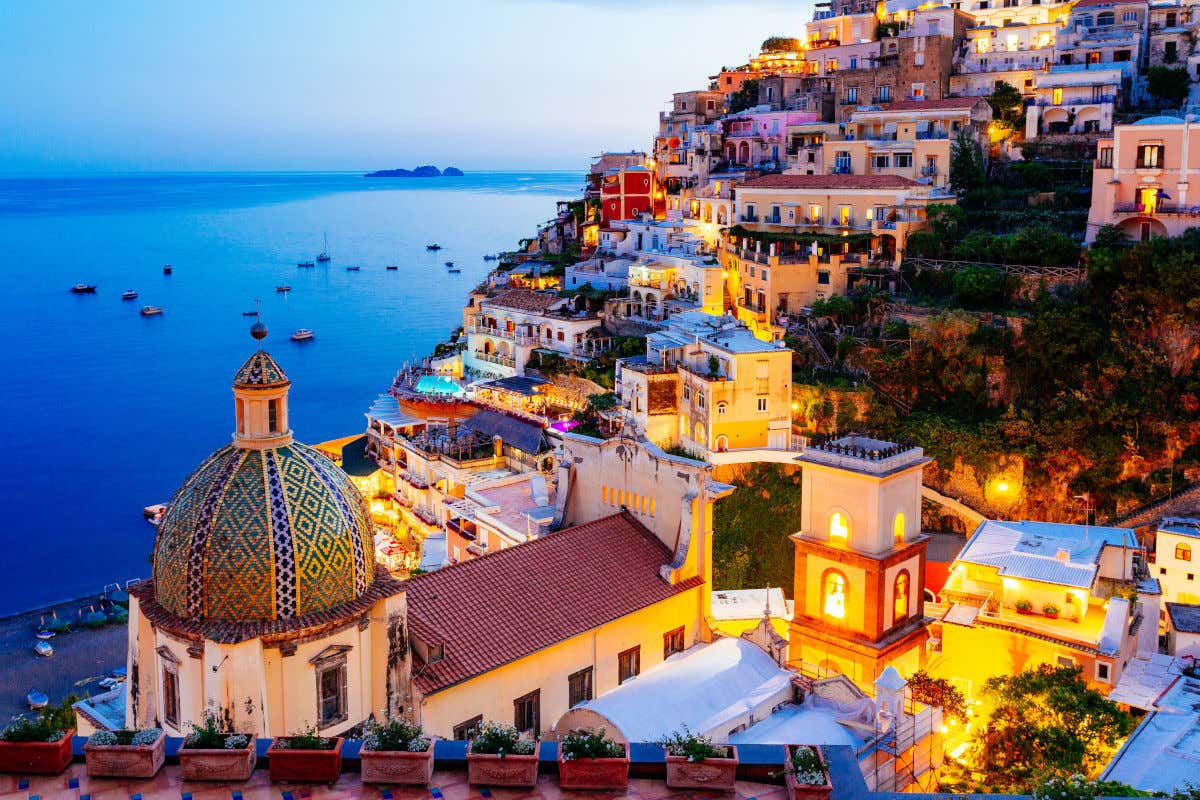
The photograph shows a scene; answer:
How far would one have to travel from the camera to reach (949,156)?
48969 mm

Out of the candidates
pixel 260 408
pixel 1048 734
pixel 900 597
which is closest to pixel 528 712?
pixel 260 408

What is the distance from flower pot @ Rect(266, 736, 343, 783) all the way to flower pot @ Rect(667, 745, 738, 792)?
338 centimetres

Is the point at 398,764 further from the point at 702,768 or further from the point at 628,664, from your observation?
the point at 628,664

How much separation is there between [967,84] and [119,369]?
2734 inches

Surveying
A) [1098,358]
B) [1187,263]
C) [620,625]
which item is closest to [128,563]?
[620,625]

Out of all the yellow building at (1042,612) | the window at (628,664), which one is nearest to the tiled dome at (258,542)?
the window at (628,664)

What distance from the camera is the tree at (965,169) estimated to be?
47844 mm

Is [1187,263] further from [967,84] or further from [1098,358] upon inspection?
Result: [967,84]

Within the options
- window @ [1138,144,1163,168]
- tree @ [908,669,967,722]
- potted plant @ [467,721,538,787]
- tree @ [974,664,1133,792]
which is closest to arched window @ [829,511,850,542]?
tree @ [908,669,967,722]

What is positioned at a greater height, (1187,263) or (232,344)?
(1187,263)

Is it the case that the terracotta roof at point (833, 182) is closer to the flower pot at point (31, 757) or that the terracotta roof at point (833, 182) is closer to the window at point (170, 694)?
the window at point (170, 694)

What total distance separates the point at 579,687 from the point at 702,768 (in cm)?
850

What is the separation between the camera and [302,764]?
1045 centimetres

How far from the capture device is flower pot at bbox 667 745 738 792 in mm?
10234
